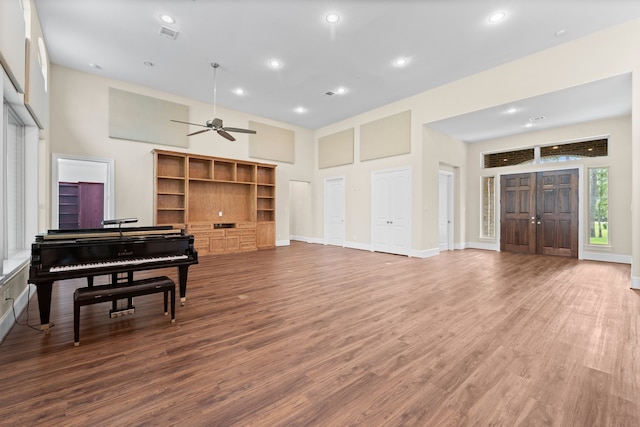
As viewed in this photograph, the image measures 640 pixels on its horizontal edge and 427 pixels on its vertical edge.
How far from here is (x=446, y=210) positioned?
8141mm

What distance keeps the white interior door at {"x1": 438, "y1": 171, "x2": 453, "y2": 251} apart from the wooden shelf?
16.0ft

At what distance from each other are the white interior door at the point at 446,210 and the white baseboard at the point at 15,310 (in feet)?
27.2

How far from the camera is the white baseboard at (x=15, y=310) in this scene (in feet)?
8.05

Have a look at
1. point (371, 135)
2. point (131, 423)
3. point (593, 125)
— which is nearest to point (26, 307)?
point (131, 423)

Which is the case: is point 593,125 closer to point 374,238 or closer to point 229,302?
point 374,238

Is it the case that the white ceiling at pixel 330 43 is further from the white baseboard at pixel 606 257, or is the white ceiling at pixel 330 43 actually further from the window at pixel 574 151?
the white baseboard at pixel 606 257

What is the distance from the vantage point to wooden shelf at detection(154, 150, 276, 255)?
6684mm

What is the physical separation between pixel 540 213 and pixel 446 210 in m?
2.27

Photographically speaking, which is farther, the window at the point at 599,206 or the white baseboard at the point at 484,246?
the white baseboard at the point at 484,246

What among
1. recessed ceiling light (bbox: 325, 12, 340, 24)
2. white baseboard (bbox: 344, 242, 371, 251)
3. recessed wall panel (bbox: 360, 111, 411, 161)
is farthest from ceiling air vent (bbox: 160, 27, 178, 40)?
white baseboard (bbox: 344, 242, 371, 251)

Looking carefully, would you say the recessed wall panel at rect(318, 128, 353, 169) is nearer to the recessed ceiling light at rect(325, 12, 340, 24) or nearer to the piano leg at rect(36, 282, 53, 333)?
the recessed ceiling light at rect(325, 12, 340, 24)

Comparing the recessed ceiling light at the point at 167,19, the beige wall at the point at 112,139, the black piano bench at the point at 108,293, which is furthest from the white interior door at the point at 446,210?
the black piano bench at the point at 108,293

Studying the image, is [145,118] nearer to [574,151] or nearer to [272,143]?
[272,143]

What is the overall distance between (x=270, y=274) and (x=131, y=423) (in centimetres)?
343
